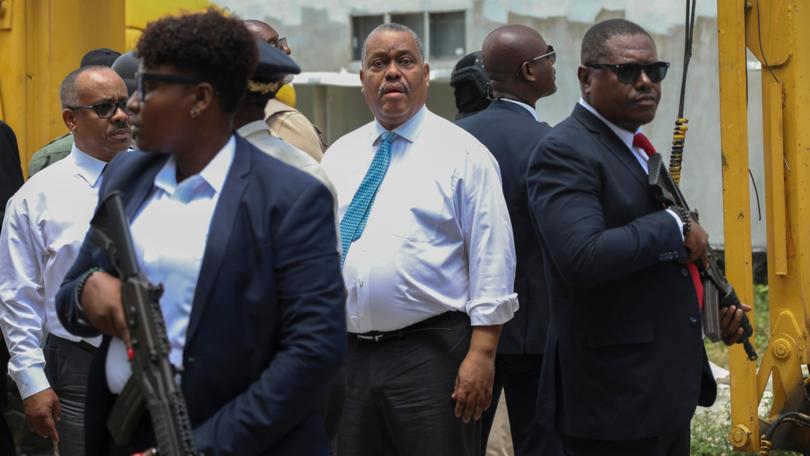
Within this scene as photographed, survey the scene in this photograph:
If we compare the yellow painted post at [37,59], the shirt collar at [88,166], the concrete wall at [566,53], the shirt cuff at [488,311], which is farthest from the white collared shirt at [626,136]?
the concrete wall at [566,53]

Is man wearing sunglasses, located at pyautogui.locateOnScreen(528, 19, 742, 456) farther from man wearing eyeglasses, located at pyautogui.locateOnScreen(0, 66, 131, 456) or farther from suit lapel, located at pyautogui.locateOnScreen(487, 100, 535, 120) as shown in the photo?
man wearing eyeglasses, located at pyautogui.locateOnScreen(0, 66, 131, 456)

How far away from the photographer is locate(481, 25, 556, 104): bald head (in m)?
6.15

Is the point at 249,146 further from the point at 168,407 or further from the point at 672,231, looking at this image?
the point at 672,231

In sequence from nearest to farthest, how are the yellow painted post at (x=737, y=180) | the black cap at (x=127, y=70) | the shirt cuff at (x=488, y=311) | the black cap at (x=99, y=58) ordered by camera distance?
1. the shirt cuff at (x=488, y=311)
2. the black cap at (x=127, y=70)
3. the yellow painted post at (x=737, y=180)
4. the black cap at (x=99, y=58)

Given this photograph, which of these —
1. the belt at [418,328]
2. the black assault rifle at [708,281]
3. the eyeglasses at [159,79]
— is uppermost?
the eyeglasses at [159,79]

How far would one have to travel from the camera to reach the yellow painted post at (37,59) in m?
7.08

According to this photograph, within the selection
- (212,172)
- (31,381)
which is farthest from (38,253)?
(212,172)

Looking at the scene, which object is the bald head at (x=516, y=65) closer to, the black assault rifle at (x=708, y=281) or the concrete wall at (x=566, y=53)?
the black assault rifle at (x=708, y=281)

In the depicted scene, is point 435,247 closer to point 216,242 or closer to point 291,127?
point 291,127

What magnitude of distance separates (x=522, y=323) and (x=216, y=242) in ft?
9.01

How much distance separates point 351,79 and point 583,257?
419 inches

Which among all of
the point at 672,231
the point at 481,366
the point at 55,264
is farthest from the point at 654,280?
the point at 55,264

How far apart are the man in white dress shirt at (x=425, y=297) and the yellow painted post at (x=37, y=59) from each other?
285cm

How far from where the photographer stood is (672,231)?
4.21 m
